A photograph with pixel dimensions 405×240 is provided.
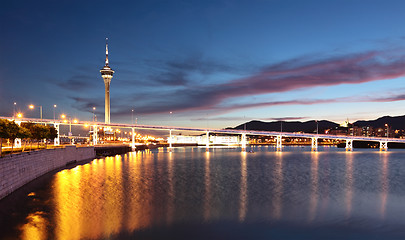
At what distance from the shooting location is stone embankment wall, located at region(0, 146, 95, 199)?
2740cm

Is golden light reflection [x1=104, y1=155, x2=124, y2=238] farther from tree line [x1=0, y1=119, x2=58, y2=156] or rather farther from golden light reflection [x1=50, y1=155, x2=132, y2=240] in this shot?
tree line [x1=0, y1=119, x2=58, y2=156]

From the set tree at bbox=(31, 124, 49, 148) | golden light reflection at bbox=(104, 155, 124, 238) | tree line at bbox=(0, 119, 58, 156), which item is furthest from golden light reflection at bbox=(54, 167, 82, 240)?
tree at bbox=(31, 124, 49, 148)

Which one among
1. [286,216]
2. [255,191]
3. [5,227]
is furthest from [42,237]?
[255,191]

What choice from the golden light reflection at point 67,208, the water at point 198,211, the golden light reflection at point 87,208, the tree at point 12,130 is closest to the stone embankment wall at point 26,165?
the water at point 198,211

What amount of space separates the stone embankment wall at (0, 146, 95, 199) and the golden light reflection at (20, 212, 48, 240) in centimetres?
652

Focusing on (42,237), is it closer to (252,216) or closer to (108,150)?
(252,216)

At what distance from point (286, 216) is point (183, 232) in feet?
29.4

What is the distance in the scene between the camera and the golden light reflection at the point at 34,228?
1820cm

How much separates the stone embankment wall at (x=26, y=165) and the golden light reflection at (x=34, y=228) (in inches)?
257

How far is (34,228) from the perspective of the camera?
19766mm

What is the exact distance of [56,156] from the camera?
54.5 metres

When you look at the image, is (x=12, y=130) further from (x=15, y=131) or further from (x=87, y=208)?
(x=87, y=208)

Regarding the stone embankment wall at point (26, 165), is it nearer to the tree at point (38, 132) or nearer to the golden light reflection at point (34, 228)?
the tree at point (38, 132)

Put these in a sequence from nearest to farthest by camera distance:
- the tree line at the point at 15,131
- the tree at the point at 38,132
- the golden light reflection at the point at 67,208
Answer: the golden light reflection at the point at 67,208 < the tree line at the point at 15,131 < the tree at the point at 38,132
